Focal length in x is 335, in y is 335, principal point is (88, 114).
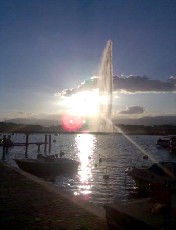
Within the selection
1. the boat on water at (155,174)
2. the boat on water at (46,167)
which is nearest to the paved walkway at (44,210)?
the boat on water at (155,174)

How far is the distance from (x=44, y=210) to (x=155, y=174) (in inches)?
647

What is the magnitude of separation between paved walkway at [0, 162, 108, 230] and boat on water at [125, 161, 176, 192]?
36.3ft

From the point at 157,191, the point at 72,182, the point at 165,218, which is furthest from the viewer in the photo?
the point at 72,182

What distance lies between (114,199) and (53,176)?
554 inches

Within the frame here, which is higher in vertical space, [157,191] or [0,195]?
[157,191]

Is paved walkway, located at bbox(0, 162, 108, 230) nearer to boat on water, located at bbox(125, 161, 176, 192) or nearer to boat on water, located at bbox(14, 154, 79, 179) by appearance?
boat on water, located at bbox(125, 161, 176, 192)

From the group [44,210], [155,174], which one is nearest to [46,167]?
[155,174]

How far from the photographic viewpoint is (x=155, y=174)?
27.1 m

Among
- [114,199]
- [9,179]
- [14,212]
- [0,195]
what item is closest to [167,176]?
[114,199]

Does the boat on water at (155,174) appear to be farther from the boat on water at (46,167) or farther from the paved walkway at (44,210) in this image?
the boat on water at (46,167)

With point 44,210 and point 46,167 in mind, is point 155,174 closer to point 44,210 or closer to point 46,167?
point 46,167

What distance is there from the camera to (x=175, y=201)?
997 centimetres

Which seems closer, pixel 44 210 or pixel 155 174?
pixel 44 210

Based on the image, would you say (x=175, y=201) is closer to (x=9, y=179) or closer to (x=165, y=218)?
(x=165, y=218)
